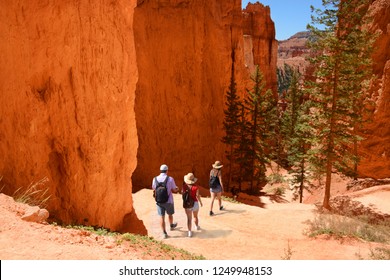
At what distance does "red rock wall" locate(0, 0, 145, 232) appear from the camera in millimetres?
6680

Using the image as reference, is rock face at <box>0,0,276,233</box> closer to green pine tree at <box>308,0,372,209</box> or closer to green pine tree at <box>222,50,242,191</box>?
green pine tree at <box>308,0,372,209</box>

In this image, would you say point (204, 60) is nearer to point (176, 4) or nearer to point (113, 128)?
point (176, 4)

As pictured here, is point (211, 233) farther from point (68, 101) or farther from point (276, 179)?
point (276, 179)

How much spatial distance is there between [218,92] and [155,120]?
6439 millimetres

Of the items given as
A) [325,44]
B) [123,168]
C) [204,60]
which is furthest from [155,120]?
[123,168]

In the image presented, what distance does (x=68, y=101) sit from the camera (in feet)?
24.8

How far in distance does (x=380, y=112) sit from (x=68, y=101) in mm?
23578

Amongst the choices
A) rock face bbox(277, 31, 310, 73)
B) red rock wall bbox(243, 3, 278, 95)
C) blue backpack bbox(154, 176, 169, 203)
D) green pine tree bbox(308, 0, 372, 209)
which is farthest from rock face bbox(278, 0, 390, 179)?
rock face bbox(277, 31, 310, 73)

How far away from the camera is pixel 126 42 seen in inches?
364

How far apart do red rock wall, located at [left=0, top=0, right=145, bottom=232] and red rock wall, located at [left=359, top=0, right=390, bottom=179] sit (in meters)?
21.5

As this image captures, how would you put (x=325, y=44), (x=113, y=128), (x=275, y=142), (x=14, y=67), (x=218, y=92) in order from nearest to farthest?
(x=14, y=67) → (x=113, y=128) → (x=325, y=44) → (x=218, y=92) → (x=275, y=142)

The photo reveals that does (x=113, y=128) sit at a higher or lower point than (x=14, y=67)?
lower

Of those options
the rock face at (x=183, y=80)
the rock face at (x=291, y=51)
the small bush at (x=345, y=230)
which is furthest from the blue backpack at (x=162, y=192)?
the rock face at (x=291, y=51)

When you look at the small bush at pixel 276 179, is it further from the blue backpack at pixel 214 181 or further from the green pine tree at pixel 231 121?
the blue backpack at pixel 214 181
